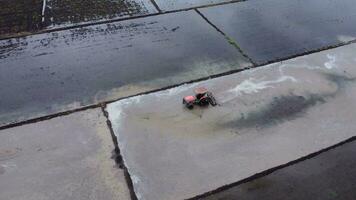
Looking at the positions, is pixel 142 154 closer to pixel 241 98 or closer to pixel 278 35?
pixel 241 98

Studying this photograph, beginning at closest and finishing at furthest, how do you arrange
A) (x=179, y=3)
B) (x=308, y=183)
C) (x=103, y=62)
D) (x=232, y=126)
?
1. (x=308, y=183)
2. (x=232, y=126)
3. (x=103, y=62)
4. (x=179, y=3)

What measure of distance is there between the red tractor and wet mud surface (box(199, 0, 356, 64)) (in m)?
1.16

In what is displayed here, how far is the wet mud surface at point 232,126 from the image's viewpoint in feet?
10.6

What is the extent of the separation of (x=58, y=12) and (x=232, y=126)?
3.64m

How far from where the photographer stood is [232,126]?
3.76 meters

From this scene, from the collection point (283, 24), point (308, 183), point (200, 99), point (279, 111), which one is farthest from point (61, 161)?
point (283, 24)

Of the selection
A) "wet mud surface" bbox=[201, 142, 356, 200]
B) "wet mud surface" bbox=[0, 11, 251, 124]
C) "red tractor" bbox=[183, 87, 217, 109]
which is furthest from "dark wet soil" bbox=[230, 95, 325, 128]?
"wet mud surface" bbox=[0, 11, 251, 124]

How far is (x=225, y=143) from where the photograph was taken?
355cm

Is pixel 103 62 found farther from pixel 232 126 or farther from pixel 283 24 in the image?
pixel 283 24

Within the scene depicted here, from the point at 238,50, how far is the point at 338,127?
180cm

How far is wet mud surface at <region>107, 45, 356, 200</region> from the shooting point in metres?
3.23

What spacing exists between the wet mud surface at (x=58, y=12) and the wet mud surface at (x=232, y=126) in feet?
7.35

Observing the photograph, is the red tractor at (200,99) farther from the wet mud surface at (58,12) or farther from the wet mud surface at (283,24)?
the wet mud surface at (58,12)

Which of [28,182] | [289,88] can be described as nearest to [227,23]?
[289,88]
